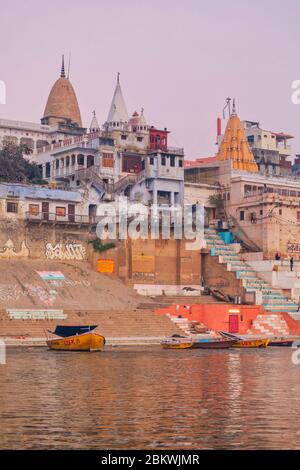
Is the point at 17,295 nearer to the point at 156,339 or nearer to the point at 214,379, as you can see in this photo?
the point at 156,339

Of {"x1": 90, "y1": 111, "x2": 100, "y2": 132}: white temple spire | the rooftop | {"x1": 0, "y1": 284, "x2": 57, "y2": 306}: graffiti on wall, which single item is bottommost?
{"x1": 0, "y1": 284, "x2": 57, "y2": 306}: graffiti on wall

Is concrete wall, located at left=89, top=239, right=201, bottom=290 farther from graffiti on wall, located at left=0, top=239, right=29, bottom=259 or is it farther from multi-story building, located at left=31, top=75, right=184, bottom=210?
multi-story building, located at left=31, top=75, right=184, bottom=210

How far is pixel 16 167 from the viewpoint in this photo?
76750mm

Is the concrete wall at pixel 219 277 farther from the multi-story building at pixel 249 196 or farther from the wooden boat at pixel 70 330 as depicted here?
the wooden boat at pixel 70 330

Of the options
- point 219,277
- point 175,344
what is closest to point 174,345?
point 175,344

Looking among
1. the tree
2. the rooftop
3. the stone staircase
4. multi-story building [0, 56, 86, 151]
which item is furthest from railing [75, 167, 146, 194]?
multi-story building [0, 56, 86, 151]

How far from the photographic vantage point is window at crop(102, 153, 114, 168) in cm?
7525

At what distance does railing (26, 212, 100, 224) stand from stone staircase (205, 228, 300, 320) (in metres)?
9.42

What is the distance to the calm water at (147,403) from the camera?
20484 millimetres

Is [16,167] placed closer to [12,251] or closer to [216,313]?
[12,251]

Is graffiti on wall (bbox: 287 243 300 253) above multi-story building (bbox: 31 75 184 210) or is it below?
below

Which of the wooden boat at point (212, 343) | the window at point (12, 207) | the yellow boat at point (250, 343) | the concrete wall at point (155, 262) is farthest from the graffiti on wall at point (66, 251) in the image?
the yellow boat at point (250, 343)

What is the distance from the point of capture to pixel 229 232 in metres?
75.0
